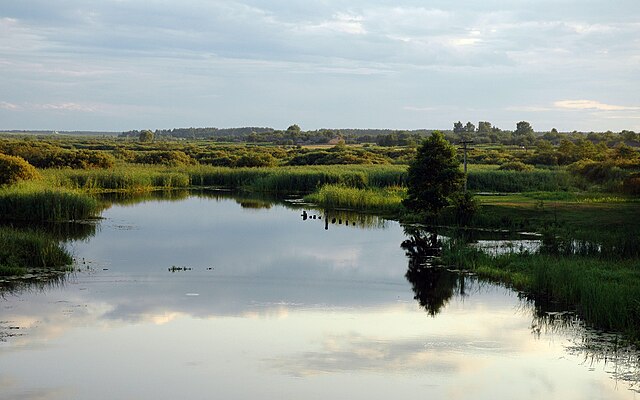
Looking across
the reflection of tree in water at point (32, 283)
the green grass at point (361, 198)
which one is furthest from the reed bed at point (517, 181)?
the reflection of tree in water at point (32, 283)

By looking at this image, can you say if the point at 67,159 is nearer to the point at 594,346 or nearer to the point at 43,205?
the point at 43,205

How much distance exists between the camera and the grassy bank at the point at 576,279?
16.0 metres

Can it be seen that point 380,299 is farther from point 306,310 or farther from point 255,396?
point 255,396

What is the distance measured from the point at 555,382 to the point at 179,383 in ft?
20.0

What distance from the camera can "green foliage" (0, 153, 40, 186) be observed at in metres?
38.7

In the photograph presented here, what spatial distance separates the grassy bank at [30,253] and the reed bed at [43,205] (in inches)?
433

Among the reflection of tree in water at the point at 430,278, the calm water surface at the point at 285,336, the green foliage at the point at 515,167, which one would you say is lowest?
the calm water surface at the point at 285,336

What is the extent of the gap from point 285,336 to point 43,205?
69.6ft

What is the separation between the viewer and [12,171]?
39156 millimetres

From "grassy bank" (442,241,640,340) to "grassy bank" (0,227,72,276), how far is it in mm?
11127

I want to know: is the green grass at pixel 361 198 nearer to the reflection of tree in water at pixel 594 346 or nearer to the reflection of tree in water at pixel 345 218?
the reflection of tree in water at pixel 345 218

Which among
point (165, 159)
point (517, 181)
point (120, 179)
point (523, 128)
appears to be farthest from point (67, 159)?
point (523, 128)

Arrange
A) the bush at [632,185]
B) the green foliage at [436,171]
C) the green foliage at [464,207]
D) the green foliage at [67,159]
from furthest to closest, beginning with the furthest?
the green foliage at [67,159], the bush at [632,185], the green foliage at [436,171], the green foliage at [464,207]

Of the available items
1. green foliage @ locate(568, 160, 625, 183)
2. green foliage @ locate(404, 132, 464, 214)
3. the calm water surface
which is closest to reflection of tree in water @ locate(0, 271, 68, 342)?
the calm water surface
